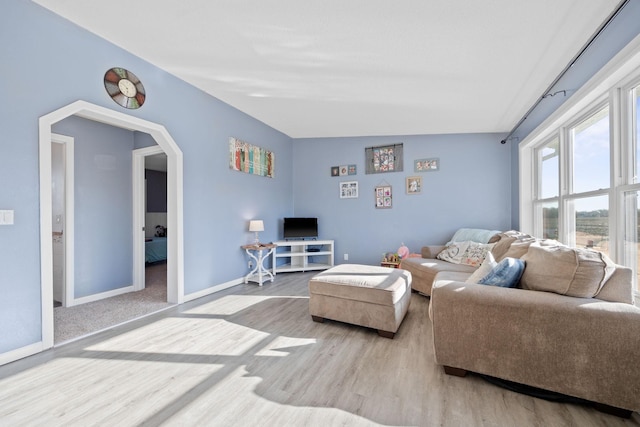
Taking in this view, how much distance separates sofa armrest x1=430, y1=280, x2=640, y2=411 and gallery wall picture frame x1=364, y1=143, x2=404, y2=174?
3.54 metres

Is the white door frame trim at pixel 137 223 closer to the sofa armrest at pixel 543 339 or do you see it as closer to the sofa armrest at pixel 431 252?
the sofa armrest at pixel 543 339

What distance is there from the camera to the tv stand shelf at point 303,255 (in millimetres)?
4828

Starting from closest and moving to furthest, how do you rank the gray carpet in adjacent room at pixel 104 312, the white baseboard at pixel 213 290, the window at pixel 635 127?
the window at pixel 635 127, the gray carpet in adjacent room at pixel 104 312, the white baseboard at pixel 213 290

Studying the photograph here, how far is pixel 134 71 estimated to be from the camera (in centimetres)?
270

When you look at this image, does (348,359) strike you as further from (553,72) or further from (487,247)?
(553,72)

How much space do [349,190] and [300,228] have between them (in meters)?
1.20

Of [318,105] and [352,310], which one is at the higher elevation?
[318,105]

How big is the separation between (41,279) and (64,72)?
5.42 ft

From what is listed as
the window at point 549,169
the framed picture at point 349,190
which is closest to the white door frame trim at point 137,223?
the framed picture at point 349,190

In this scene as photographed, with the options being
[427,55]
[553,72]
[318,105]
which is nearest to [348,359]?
[427,55]

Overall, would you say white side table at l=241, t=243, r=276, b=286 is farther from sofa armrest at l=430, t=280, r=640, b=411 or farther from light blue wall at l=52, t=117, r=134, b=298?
sofa armrest at l=430, t=280, r=640, b=411

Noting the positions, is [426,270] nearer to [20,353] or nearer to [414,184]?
[414,184]

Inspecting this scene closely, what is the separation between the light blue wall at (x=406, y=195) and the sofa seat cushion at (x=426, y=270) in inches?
56.4

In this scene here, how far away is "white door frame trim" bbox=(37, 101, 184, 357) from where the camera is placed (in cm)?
210
